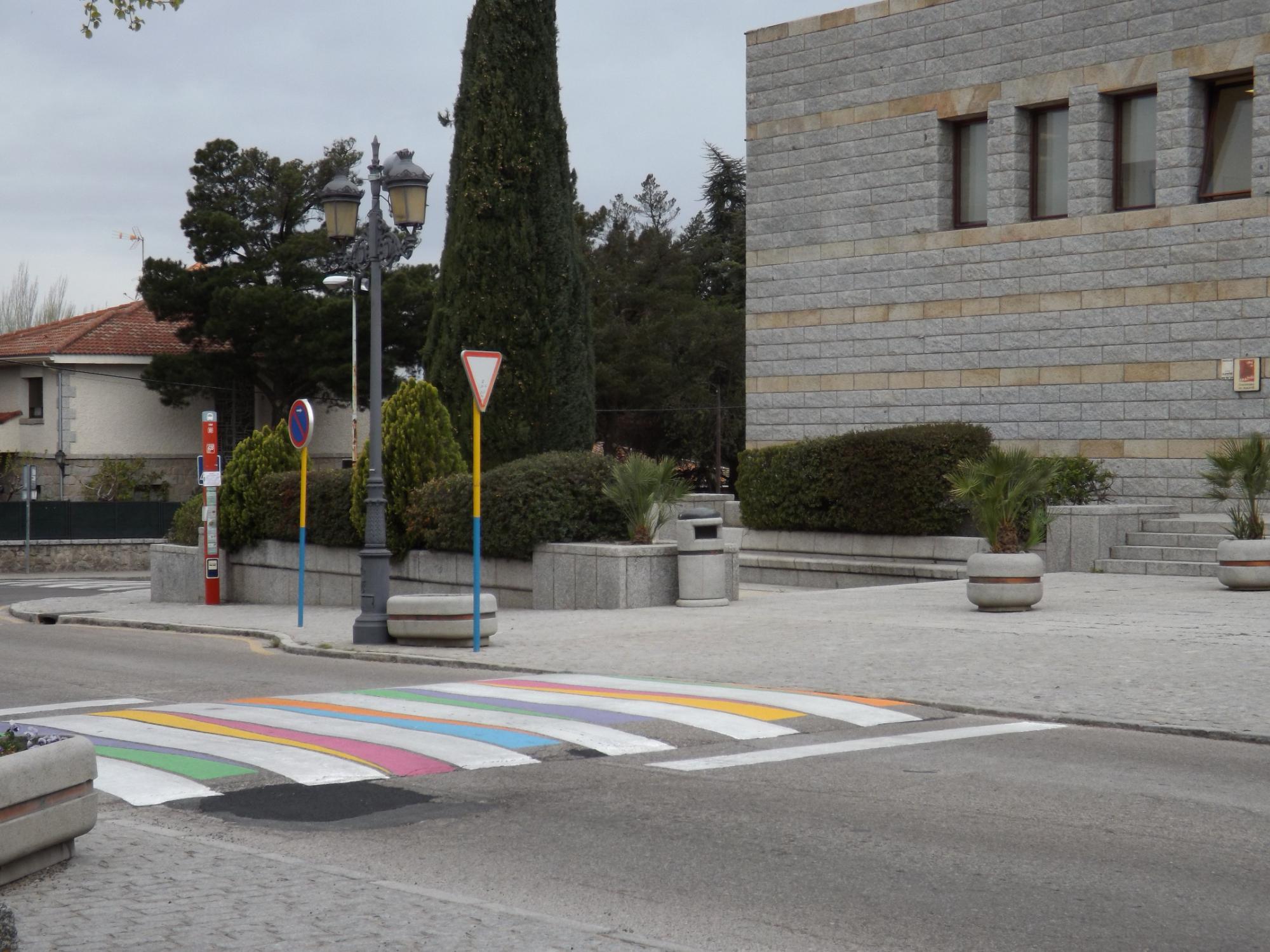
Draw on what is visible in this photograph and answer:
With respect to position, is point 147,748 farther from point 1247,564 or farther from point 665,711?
point 1247,564

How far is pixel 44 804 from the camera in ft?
20.0

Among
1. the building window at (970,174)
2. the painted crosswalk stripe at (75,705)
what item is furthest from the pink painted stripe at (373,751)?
the building window at (970,174)

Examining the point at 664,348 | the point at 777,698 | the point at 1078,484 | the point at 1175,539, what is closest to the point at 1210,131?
the point at 1078,484

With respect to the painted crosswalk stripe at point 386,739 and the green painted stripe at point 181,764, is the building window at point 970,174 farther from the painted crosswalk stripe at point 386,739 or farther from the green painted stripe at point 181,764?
the green painted stripe at point 181,764

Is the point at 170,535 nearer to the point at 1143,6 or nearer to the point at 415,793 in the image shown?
the point at 1143,6

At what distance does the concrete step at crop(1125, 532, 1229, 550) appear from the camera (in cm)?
2056

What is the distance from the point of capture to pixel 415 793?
790 cm

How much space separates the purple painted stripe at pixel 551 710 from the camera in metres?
10.3

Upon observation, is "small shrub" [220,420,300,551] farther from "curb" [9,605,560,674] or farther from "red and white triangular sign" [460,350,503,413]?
"red and white triangular sign" [460,350,503,413]

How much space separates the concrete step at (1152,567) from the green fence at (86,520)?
3390 centimetres

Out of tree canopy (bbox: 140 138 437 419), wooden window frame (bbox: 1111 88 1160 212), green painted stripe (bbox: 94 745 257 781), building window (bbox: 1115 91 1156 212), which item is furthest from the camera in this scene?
tree canopy (bbox: 140 138 437 419)

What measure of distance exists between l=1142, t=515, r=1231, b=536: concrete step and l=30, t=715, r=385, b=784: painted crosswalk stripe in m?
15.2

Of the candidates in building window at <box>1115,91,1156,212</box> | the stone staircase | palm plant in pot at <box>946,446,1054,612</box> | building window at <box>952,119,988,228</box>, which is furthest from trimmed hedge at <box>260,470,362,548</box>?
building window at <box>1115,91,1156,212</box>

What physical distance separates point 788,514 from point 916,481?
264 cm
